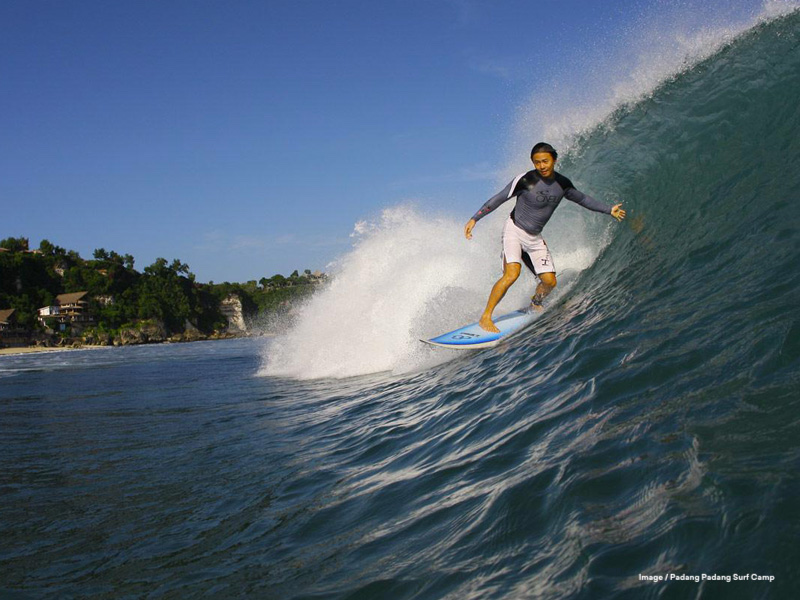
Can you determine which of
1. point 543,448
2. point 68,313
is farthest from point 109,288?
point 543,448

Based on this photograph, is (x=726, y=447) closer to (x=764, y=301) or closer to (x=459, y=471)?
(x=459, y=471)

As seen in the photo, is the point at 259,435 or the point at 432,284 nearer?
the point at 259,435

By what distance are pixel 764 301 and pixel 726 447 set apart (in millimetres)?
2210

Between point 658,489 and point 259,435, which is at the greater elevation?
point 658,489

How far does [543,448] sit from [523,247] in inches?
190

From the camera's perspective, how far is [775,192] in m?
6.39

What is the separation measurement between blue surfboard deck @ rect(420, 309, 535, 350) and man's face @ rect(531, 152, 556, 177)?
205 cm

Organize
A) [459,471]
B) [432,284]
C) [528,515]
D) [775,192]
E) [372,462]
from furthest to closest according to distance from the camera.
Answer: [432,284] → [775,192] → [372,462] → [459,471] → [528,515]

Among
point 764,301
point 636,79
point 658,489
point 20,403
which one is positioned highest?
point 636,79

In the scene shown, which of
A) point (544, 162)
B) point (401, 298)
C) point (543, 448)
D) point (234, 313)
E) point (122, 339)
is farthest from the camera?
point (234, 313)


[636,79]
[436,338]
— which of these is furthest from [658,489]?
[636,79]

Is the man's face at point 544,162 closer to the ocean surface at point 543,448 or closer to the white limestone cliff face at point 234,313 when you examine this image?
the ocean surface at point 543,448

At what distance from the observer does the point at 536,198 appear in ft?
25.1

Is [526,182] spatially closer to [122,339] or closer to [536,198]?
[536,198]
